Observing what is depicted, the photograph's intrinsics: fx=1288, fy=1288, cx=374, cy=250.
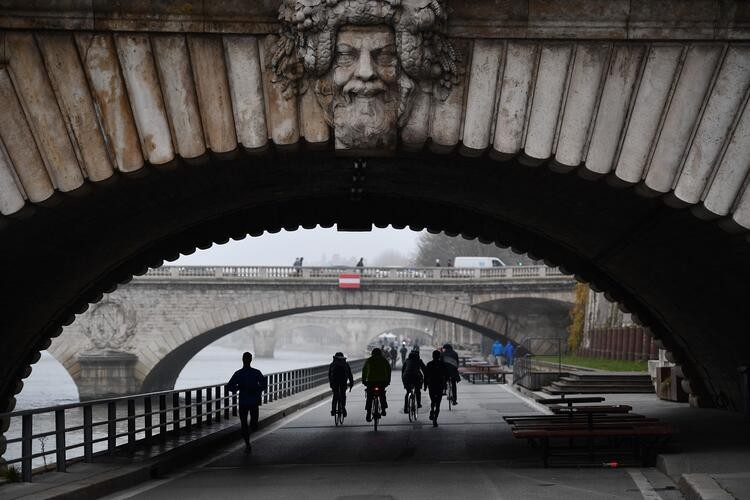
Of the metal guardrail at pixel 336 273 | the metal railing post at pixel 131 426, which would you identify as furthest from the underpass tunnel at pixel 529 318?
the metal railing post at pixel 131 426

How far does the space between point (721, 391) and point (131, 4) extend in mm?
14347

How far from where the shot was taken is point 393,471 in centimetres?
1639

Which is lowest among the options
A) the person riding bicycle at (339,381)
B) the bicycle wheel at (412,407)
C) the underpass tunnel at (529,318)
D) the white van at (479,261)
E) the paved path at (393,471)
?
the paved path at (393,471)

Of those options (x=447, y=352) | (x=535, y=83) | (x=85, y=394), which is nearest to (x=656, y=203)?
(x=535, y=83)

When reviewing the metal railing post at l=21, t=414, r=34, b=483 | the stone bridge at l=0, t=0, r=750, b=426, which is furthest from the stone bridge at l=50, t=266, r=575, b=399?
the stone bridge at l=0, t=0, r=750, b=426

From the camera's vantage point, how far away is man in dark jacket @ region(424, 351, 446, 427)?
24953 millimetres

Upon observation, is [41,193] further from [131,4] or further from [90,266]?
[90,266]

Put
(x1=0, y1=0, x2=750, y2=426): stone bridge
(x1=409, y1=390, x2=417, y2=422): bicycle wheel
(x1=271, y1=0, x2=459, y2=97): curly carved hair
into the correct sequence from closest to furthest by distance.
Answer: (x1=0, y1=0, x2=750, y2=426): stone bridge
(x1=271, y1=0, x2=459, y2=97): curly carved hair
(x1=409, y1=390, x2=417, y2=422): bicycle wheel

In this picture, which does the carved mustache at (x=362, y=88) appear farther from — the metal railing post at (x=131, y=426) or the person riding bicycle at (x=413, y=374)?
the person riding bicycle at (x=413, y=374)

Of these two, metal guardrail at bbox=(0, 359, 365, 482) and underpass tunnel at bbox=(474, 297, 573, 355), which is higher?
underpass tunnel at bbox=(474, 297, 573, 355)

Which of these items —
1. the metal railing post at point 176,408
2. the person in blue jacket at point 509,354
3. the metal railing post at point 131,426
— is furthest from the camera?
the person in blue jacket at point 509,354

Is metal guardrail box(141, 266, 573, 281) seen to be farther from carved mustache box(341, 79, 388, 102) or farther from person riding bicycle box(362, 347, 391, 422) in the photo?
carved mustache box(341, 79, 388, 102)

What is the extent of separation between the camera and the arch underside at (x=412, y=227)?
17203 millimetres

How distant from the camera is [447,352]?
34.2 m
